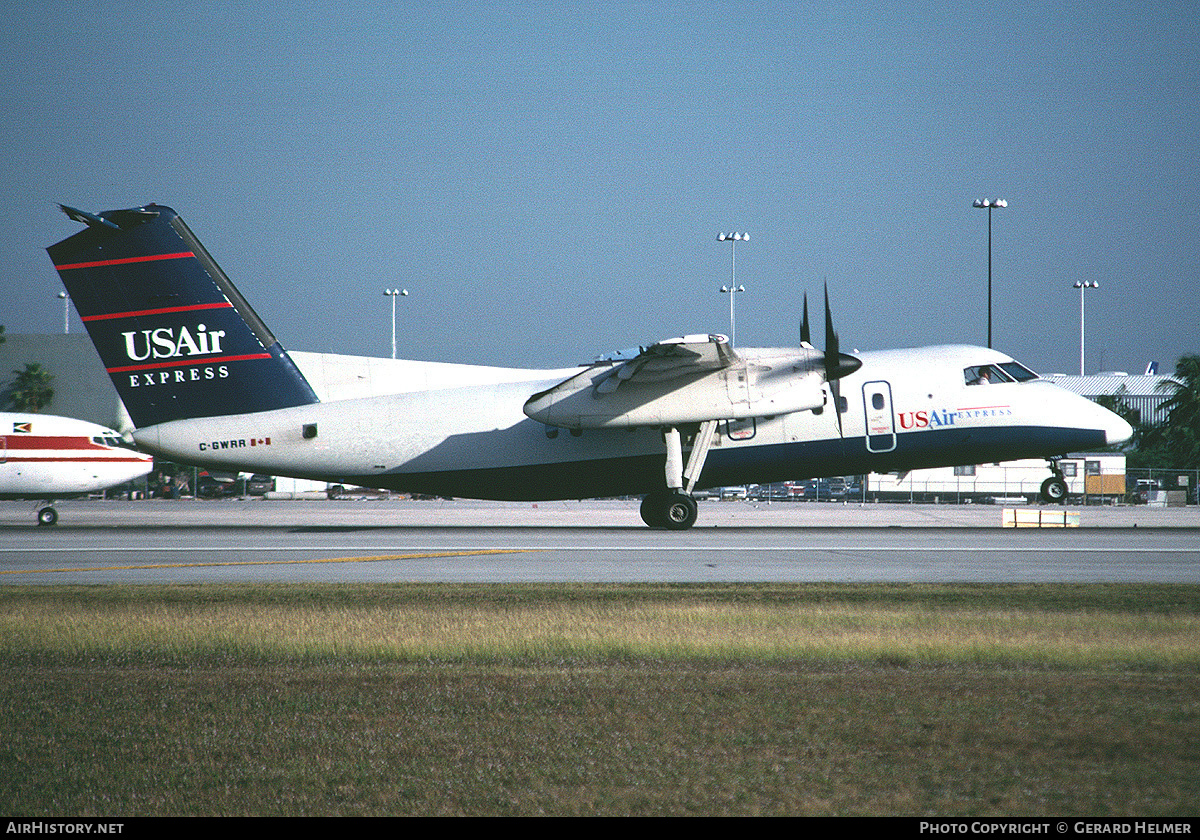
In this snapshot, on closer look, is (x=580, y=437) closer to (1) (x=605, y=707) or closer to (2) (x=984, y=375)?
(2) (x=984, y=375)

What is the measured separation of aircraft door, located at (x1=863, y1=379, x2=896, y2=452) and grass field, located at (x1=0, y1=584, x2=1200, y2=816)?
10545mm

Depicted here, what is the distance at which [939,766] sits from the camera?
6023 millimetres

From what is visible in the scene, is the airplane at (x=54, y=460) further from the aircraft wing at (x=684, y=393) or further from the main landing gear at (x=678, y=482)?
the main landing gear at (x=678, y=482)

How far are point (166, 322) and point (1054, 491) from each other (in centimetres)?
2210

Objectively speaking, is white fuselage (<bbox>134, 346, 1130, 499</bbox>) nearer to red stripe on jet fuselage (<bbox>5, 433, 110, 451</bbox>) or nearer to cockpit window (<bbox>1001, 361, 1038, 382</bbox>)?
cockpit window (<bbox>1001, 361, 1038, 382</bbox>)

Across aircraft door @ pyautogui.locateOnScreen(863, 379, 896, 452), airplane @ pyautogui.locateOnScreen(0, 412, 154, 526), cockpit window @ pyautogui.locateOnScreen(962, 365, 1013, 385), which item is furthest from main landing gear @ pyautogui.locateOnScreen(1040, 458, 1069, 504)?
airplane @ pyautogui.locateOnScreen(0, 412, 154, 526)

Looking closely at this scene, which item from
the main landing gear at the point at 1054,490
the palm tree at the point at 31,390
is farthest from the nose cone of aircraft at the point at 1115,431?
the palm tree at the point at 31,390

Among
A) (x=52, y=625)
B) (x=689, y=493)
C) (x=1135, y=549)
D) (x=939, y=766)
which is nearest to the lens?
(x=939, y=766)

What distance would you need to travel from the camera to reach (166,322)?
2317cm

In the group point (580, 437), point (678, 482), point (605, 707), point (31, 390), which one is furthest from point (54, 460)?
point (31, 390)
